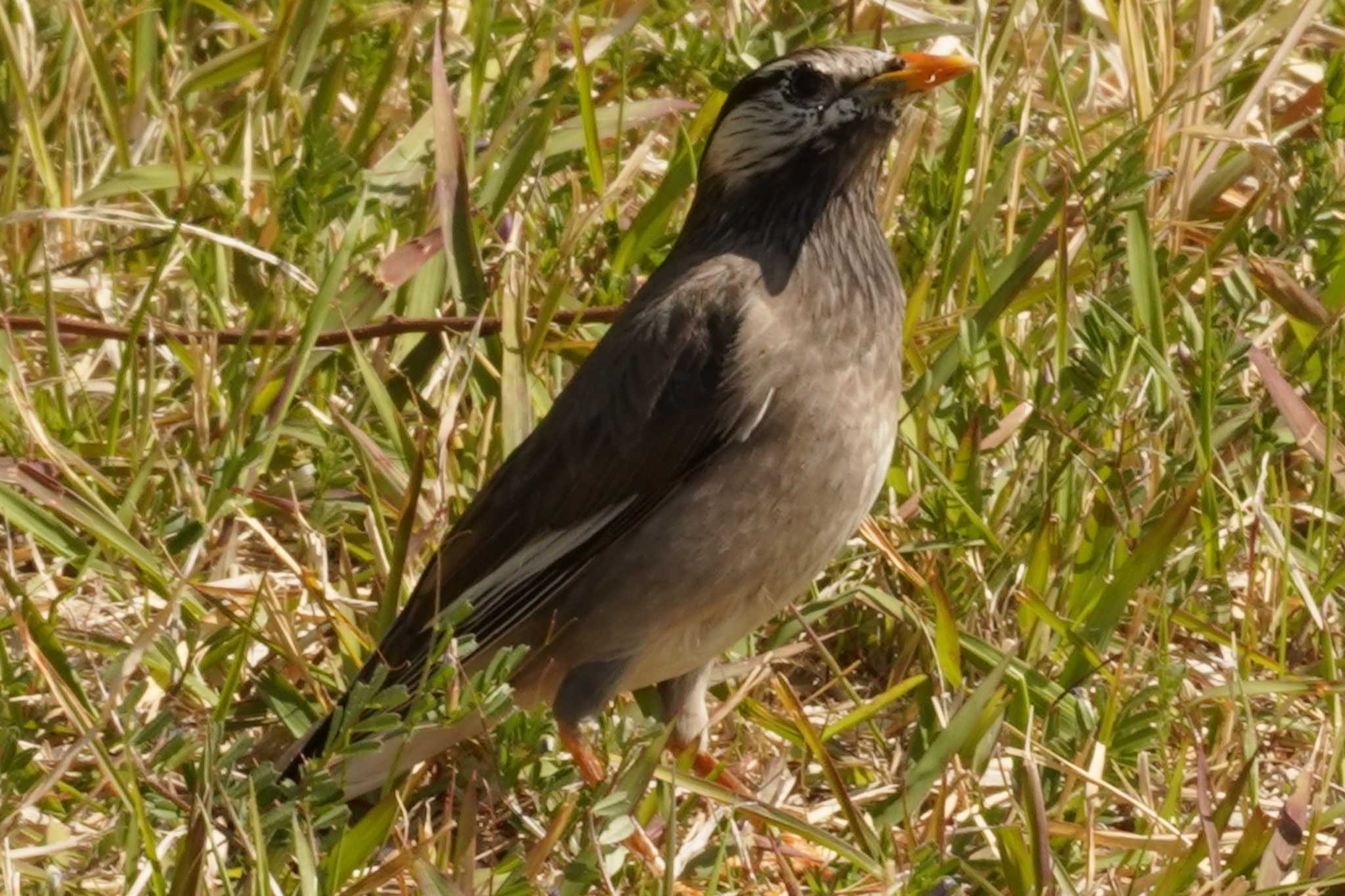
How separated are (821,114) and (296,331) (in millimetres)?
1220

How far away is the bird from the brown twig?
0.45 m

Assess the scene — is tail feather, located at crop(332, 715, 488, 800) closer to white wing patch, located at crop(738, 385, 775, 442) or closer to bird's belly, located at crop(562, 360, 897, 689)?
bird's belly, located at crop(562, 360, 897, 689)

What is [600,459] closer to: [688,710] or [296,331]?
[688,710]

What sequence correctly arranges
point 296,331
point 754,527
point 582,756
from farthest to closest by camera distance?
point 296,331 → point 582,756 → point 754,527

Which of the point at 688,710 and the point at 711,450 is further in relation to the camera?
the point at 688,710

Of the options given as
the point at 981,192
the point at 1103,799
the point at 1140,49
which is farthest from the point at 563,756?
the point at 1140,49

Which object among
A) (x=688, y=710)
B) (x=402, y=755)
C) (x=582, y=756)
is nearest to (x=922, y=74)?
(x=688, y=710)

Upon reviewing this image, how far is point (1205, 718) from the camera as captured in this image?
4312 millimetres

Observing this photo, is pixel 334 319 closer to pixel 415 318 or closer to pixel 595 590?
pixel 415 318

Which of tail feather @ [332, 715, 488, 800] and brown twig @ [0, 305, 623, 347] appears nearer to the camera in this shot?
tail feather @ [332, 715, 488, 800]

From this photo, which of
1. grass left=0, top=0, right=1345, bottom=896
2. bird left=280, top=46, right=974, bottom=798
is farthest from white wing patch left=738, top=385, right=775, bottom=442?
grass left=0, top=0, right=1345, bottom=896

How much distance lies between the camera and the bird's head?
4.39m

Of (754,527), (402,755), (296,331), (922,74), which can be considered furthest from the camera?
(296,331)

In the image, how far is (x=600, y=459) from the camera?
13.9ft
